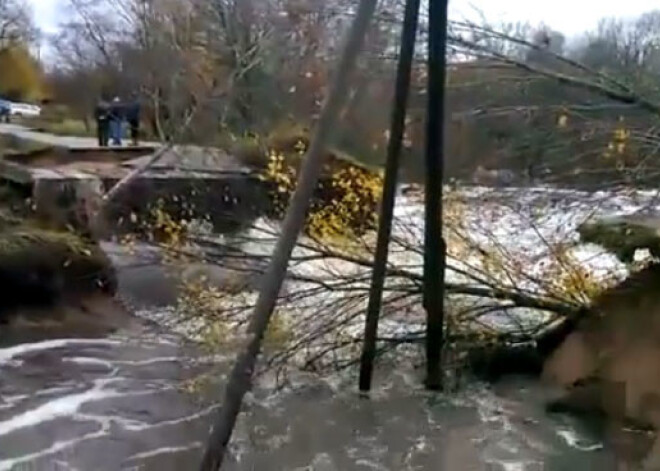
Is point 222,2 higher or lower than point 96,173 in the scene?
higher

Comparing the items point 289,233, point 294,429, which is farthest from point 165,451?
point 289,233

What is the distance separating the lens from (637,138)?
3832 mm

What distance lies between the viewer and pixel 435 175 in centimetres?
321

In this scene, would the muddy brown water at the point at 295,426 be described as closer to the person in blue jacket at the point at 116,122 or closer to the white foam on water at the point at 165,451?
Result: the white foam on water at the point at 165,451

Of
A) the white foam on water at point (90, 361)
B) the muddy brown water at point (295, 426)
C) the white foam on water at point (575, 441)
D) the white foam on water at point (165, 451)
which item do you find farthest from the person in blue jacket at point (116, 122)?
the white foam on water at point (575, 441)

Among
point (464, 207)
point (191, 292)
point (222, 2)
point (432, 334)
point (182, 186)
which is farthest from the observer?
point (182, 186)

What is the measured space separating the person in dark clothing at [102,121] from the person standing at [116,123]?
5 centimetres

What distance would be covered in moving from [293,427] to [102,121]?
A: 186 inches

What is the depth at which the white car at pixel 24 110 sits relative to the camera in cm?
790

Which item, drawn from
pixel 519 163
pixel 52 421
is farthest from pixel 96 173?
pixel 519 163

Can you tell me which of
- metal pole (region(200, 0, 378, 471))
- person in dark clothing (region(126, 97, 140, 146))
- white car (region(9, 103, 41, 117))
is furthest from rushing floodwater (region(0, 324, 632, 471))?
white car (region(9, 103, 41, 117))

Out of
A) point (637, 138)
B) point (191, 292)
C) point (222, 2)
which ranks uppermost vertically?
point (222, 2)

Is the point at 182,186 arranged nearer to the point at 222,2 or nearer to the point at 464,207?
the point at 222,2

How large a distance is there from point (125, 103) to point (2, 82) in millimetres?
942
